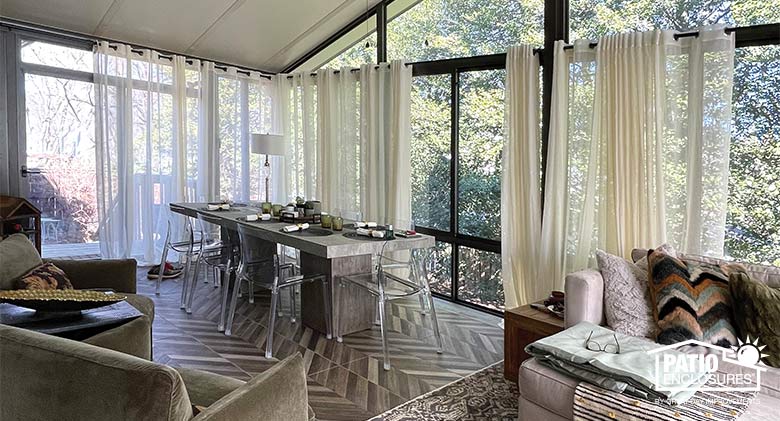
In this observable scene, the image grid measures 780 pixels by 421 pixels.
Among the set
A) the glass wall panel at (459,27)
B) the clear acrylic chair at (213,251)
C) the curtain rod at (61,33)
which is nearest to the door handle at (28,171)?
the curtain rod at (61,33)

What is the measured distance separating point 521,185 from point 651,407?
2283mm

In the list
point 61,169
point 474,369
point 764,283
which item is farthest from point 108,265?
point 764,283

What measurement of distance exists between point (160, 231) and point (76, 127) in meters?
1.32

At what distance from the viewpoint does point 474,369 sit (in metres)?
3.04

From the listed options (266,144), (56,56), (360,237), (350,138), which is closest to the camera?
(360,237)

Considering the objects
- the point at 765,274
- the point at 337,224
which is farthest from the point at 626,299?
the point at 337,224

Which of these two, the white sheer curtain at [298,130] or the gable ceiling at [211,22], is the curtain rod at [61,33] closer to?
the gable ceiling at [211,22]

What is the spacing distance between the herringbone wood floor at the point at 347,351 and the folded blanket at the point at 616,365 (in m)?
0.90

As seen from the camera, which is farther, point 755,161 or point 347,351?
point 347,351

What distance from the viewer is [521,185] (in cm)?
386

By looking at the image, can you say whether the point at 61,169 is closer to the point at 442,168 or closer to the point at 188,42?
the point at 188,42

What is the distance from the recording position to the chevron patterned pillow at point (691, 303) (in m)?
2.24

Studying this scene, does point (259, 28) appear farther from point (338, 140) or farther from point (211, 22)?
point (338, 140)

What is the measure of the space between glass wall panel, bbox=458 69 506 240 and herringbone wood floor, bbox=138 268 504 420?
2.59ft
